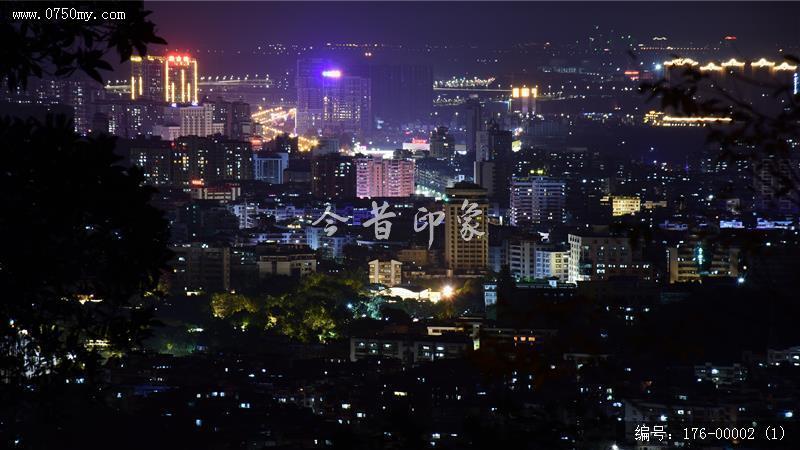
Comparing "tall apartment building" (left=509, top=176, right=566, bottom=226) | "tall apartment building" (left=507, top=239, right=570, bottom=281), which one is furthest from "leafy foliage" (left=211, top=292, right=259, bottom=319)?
"tall apartment building" (left=509, top=176, right=566, bottom=226)

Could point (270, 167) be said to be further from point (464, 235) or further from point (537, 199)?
point (464, 235)

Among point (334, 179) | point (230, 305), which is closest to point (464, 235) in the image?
point (230, 305)

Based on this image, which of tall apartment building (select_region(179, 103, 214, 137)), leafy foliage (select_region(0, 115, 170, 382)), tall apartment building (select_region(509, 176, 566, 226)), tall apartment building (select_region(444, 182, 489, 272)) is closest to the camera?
leafy foliage (select_region(0, 115, 170, 382))

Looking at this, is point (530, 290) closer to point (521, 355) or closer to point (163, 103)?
point (521, 355)

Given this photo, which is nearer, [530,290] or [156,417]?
[156,417]

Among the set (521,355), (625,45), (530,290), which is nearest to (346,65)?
(625,45)

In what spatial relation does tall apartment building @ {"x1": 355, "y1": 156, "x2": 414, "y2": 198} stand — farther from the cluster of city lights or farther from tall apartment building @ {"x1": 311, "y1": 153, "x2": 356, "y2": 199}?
the cluster of city lights

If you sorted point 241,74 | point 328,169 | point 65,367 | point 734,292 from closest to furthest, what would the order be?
point 65,367 < point 734,292 < point 328,169 < point 241,74
